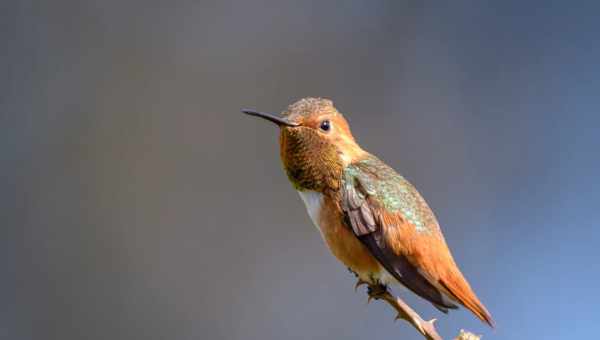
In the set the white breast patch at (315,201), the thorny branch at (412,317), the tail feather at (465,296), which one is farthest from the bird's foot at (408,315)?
the white breast patch at (315,201)

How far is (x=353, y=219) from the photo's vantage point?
74.5 inches

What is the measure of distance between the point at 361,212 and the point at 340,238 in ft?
0.31

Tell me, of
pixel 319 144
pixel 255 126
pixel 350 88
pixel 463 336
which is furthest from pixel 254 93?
pixel 463 336

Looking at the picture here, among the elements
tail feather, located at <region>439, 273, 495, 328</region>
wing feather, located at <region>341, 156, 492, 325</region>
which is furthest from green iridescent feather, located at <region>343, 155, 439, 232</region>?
tail feather, located at <region>439, 273, 495, 328</region>

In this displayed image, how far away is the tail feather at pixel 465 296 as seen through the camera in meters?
1.71

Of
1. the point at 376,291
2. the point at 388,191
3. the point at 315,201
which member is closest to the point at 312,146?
the point at 315,201

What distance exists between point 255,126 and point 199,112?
325 mm

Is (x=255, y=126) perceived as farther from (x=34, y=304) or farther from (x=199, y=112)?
(x=34, y=304)

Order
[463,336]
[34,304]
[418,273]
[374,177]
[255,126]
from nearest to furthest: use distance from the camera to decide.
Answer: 1. [463,336]
2. [418,273]
3. [374,177]
4. [34,304]
5. [255,126]

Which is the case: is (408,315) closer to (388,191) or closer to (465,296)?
(465,296)

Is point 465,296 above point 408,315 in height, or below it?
above

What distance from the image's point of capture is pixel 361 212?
1.91 metres

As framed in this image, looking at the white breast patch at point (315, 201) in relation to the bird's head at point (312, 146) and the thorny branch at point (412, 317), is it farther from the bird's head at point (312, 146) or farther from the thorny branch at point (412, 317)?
the thorny branch at point (412, 317)

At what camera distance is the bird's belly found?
75.2 inches
